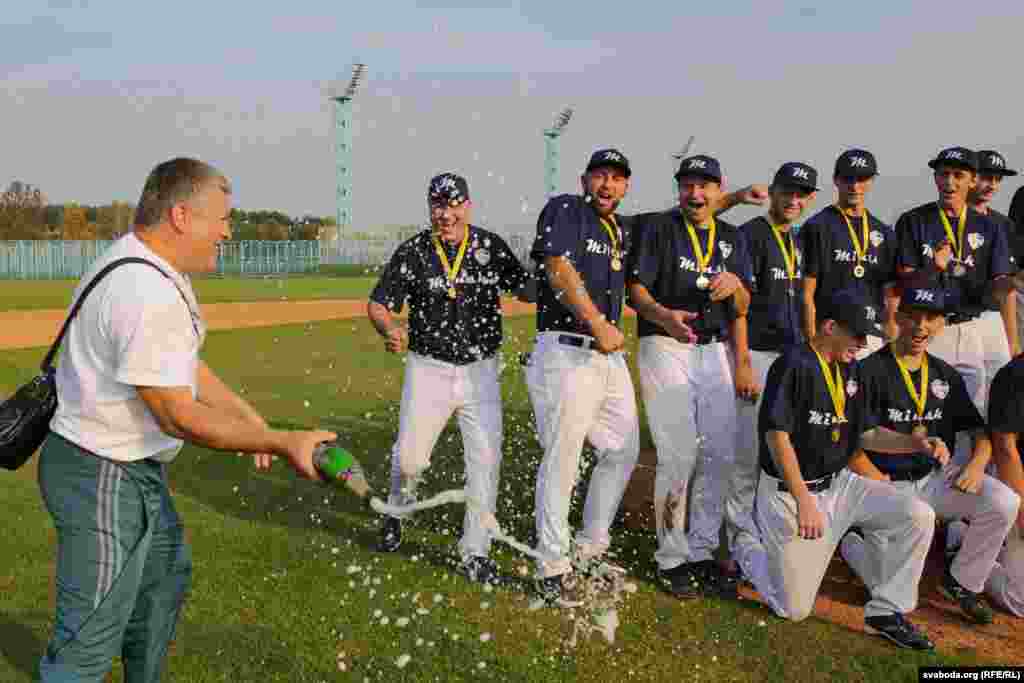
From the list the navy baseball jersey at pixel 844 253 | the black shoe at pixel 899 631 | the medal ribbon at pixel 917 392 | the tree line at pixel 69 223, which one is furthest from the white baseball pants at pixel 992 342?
the tree line at pixel 69 223

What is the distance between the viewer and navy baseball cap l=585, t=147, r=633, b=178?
548 cm

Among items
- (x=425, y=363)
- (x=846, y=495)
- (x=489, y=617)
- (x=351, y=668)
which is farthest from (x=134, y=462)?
(x=846, y=495)

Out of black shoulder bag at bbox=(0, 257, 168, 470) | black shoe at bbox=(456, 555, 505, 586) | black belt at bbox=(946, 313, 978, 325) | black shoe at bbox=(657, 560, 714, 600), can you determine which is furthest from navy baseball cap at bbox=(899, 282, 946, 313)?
black shoulder bag at bbox=(0, 257, 168, 470)

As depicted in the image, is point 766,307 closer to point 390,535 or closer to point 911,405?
point 911,405

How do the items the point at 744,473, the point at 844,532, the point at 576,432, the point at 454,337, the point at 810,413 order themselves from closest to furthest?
1. the point at 810,413
2. the point at 844,532
3. the point at 576,432
4. the point at 454,337
5. the point at 744,473

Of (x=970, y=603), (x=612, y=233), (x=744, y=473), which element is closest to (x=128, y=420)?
(x=612, y=233)

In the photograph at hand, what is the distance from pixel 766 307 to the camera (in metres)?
6.28

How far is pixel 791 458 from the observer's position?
5051 mm

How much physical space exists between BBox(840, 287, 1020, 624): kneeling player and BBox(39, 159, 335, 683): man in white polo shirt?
11.8 ft

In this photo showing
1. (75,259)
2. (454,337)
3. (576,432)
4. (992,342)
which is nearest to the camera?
(576,432)

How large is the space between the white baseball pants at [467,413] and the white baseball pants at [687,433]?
39.7 inches

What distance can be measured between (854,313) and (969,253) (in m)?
2.13

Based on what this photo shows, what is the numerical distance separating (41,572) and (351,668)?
2.54 metres

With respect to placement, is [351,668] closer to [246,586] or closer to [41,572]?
[246,586]
